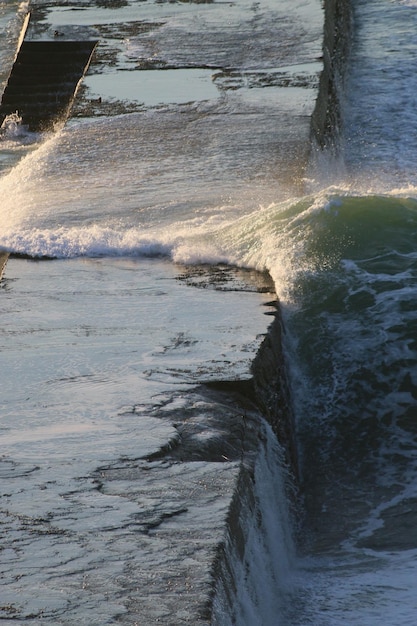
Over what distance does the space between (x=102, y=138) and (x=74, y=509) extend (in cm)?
469

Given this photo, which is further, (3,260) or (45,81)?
(45,81)

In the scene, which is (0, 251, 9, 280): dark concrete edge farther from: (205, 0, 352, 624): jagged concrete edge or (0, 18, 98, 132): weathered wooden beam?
(0, 18, 98, 132): weathered wooden beam

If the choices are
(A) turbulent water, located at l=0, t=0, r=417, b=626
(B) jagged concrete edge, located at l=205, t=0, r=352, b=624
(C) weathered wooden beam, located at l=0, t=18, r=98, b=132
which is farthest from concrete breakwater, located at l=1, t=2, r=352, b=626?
(C) weathered wooden beam, located at l=0, t=18, r=98, b=132

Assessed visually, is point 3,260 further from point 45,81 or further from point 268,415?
point 45,81

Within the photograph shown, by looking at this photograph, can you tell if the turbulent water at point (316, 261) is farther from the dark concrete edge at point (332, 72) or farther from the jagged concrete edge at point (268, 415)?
the dark concrete edge at point (332, 72)

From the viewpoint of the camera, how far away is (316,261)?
5.02 metres

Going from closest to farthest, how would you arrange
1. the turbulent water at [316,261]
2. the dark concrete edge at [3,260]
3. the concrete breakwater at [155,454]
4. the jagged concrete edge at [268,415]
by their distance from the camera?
the concrete breakwater at [155,454] → the jagged concrete edge at [268,415] → the turbulent water at [316,261] → the dark concrete edge at [3,260]

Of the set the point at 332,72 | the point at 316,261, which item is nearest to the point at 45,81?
the point at 332,72

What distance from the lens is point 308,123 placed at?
705 cm

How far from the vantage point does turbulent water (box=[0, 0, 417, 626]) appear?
3463mm

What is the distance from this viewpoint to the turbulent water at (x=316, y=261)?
11.4 feet

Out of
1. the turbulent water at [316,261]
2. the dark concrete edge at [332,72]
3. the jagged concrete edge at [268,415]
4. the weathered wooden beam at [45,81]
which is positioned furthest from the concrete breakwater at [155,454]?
the weathered wooden beam at [45,81]

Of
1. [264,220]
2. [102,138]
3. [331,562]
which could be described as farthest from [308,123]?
[331,562]

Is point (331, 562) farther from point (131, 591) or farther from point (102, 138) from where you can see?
point (102, 138)
